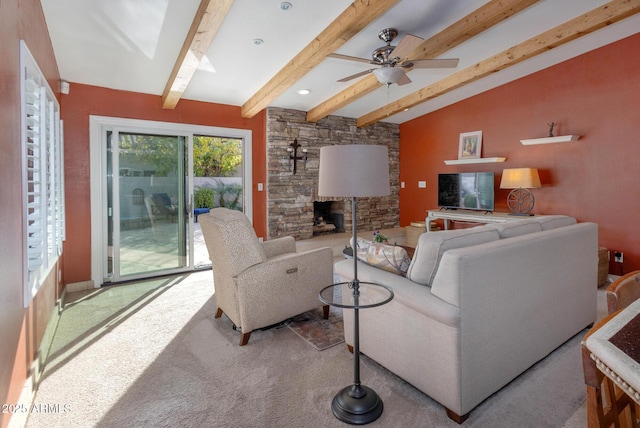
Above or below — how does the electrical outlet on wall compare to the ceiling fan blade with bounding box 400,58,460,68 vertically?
below

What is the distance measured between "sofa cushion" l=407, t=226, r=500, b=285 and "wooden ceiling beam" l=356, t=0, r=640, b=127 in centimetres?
302

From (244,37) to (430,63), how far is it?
1.85 metres

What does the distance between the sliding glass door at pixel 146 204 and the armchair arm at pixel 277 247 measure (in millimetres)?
2032

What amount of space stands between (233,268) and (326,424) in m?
1.28

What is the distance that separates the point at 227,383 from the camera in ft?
6.90

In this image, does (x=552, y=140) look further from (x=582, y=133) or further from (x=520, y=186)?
(x=520, y=186)

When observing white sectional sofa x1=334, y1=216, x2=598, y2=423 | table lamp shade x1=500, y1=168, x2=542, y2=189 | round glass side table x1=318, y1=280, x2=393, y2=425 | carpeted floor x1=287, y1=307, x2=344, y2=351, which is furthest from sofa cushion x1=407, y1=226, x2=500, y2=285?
table lamp shade x1=500, y1=168, x2=542, y2=189

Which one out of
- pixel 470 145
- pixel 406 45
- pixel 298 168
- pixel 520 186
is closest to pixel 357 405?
pixel 406 45

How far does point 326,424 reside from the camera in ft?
5.69

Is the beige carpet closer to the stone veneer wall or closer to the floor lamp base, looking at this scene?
the floor lamp base

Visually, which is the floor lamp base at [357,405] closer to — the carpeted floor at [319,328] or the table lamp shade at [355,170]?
the carpeted floor at [319,328]

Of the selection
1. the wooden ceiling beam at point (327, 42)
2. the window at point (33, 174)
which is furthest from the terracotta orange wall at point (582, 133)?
the window at point (33, 174)

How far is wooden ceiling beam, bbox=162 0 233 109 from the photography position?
2547mm

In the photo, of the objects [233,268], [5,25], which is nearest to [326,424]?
[233,268]
